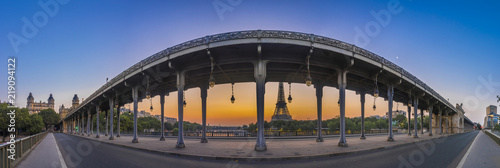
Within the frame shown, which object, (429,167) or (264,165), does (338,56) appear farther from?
(264,165)

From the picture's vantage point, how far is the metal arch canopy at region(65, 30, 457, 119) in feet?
48.1

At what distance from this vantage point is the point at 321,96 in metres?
22.1

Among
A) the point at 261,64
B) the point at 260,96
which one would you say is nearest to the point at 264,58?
the point at 261,64

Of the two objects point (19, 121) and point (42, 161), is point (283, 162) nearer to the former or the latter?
point (42, 161)

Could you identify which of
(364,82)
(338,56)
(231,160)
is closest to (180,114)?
(231,160)

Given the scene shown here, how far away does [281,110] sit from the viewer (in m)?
74.6

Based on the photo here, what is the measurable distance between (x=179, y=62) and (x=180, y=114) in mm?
4065

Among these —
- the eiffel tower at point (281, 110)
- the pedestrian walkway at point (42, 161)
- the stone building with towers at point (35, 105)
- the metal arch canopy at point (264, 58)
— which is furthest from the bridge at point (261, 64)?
the stone building with towers at point (35, 105)

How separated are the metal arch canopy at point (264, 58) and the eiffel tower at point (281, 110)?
132ft

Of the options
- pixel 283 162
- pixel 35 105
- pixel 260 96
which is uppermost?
pixel 260 96

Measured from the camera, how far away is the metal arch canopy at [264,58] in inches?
578

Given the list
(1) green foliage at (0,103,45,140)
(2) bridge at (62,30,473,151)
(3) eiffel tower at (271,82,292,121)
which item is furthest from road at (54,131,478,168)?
(1) green foliage at (0,103,45,140)

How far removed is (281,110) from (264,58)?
2399 inches

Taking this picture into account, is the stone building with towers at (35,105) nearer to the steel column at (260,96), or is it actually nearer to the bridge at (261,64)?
the bridge at (261,64)
